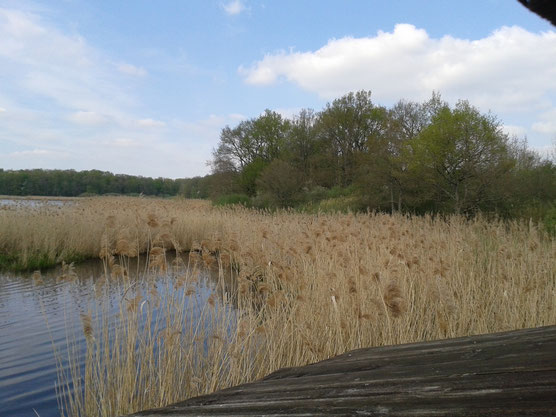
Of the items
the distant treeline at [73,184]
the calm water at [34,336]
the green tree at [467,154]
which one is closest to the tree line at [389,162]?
the green tree at [467,154]

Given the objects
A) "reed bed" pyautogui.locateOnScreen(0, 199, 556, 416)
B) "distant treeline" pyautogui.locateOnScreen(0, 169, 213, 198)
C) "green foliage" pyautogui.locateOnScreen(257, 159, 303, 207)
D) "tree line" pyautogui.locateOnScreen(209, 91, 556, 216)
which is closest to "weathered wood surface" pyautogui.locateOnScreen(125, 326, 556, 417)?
"reed bed" pyautogui.locateOnScreen(0, 199, 556, 416)

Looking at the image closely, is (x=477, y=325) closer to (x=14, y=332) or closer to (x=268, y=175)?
(x=14, y=332)

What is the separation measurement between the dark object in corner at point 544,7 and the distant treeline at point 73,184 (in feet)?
130

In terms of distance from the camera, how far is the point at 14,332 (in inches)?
259

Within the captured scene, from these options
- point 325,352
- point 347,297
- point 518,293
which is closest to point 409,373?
point 325,352

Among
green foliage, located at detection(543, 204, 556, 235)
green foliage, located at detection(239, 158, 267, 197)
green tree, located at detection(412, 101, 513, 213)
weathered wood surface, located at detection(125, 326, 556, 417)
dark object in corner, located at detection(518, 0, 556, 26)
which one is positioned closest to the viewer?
weathered wood surface, located at detection(125, 326, 556, 417)

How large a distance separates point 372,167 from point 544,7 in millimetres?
20941

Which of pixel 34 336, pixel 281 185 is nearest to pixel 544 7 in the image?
pixel 34 336

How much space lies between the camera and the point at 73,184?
51.3 m

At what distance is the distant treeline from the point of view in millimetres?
45344

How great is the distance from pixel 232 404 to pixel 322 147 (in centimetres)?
3317

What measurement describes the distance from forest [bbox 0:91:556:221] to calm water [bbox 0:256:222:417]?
10326 mm

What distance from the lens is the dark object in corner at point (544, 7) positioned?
31.8 inches

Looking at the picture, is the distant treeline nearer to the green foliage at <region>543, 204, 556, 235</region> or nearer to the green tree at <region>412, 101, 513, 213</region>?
the green tree at <region>412, 101, 513, 213</region>
